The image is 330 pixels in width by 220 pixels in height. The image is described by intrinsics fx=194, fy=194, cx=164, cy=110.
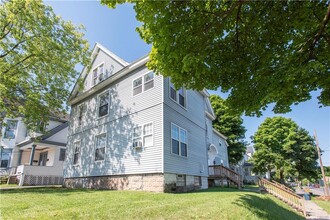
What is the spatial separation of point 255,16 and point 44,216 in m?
7.82

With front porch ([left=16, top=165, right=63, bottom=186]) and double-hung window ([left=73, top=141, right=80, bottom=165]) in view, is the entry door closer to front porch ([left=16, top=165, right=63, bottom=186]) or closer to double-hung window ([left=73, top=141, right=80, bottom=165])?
front porch ([left=16, top=165, right=63, bottom=186])

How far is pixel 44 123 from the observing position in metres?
15.2

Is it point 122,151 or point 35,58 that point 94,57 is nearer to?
point 35,58

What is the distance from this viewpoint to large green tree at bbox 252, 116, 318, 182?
75.9 feet

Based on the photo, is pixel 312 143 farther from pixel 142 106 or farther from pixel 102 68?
pixel 102 68

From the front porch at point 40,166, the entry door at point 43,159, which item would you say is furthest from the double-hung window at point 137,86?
the entry door at point 43,159

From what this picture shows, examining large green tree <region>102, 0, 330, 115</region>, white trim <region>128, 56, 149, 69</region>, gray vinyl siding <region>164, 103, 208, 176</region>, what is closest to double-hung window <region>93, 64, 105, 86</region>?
white trim <region>128, 56, 149, 69</region>

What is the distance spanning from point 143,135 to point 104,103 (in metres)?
5.17

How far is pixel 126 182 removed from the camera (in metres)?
11.0

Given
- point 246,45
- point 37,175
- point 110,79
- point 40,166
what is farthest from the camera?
point 40,166

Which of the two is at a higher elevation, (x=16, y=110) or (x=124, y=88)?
(x=124, y=88)

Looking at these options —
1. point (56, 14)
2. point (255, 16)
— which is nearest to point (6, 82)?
point (56, 14)

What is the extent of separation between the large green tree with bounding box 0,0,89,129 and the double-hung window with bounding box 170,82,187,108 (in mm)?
8440

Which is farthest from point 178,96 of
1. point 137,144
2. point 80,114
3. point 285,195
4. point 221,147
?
point 221,147
